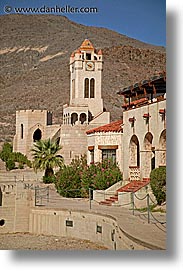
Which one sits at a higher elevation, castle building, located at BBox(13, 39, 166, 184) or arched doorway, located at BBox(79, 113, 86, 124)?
arched doorway, located at BBox(79, 113, 86, 124)

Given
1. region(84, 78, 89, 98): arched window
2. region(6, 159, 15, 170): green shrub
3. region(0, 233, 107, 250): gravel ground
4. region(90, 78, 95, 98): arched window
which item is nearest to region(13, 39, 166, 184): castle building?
region(84, 78, 89, 98): arched window

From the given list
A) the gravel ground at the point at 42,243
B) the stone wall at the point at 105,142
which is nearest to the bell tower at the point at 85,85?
the stone wall at the point at 105,142

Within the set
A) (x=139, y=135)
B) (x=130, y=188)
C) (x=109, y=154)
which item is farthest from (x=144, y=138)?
(x=109, y=154)

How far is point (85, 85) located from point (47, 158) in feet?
37.0

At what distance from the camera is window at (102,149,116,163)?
720 inches

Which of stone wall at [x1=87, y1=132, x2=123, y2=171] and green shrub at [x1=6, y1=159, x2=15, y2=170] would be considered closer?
stone wall at [x1=87, y1=132, x2=123, y2=171]

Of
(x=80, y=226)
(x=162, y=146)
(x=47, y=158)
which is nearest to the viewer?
(x=80, y=226)

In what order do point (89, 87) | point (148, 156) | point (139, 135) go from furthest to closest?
point (89, 87)
point (139, 135)
point (148, 156)

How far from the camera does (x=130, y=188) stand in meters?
15.8

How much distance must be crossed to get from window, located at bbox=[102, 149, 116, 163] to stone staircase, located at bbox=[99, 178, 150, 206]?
2.00 metres

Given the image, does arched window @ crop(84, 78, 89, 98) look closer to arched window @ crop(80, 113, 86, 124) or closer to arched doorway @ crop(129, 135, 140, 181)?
arched window @ crop(80, 113, 86, 124)

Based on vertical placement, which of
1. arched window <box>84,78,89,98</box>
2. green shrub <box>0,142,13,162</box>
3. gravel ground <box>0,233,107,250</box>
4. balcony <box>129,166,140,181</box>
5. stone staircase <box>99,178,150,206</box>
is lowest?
gravel ground <box>0,233,107,250</box>

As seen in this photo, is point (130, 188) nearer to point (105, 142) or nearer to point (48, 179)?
point (105, 142)

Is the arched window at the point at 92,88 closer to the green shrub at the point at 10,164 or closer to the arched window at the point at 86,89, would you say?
the arched window at the point at 86,89
